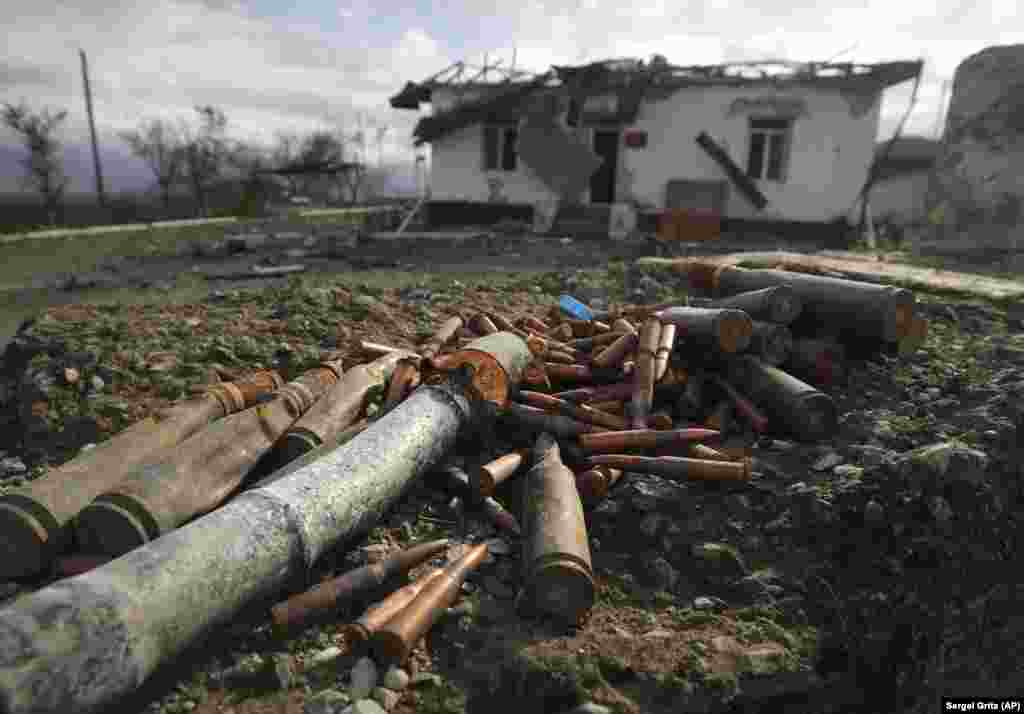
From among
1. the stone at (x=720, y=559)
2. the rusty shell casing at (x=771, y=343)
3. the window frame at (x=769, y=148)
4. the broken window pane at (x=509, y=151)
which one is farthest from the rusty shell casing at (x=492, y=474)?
the broken window pane at (x=509, y=151)

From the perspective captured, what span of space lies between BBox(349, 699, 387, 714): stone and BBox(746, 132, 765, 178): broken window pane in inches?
623

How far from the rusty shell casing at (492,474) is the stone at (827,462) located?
1.74 m

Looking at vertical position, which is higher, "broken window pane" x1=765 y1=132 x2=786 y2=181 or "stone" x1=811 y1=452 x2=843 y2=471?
"broken window pane" x1=765 y1=132 x2=786 y2=181

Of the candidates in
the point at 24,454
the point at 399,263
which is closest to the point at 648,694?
the point at 24,454

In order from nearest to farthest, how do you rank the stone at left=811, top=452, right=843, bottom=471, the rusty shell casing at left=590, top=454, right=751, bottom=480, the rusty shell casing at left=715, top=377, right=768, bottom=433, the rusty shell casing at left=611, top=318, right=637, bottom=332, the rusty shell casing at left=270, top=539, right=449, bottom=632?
the rusty shell casing at left=270, top=539, right=449, bottom=632 < the rusty shell casing at left=590, top=454, right=751, bottom=480 < the stone at left=811, top=452, right=843, bottom=471 < the rusty shell casing at left=715, top=377, right=768, bottom=433 < the rusty shell casing at left=611, top=318, right=637, bottom=332

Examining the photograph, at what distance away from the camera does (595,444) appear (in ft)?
Answer: 11.5

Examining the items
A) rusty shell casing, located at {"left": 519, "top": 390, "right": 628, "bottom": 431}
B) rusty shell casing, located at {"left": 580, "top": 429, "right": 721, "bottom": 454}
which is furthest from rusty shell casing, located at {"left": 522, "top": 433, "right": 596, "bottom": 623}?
rusty shell casing, located at {"left": 519, "top": 390, "right": 628, "bottom": 431}

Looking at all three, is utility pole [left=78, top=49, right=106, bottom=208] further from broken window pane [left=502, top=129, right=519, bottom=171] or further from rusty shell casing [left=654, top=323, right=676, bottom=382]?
rusty shell casing [left=654, top=323, right=676, bottom=382]

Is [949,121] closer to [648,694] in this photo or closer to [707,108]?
[707,108]

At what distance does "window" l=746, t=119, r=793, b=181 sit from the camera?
14.9 meters

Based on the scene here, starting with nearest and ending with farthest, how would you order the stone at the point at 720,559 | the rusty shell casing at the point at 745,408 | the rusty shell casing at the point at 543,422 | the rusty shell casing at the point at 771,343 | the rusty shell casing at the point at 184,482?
the rusty shell casing at the point at 184,482
the stone at the point at 720,559
the rusty shell casing at the point at 543,422
the rusty shell casing at the point at 745,408
the rusty shell casing at the point at 771,343

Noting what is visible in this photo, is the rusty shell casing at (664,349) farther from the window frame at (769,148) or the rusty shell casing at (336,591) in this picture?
A: the window frame at (769,148)

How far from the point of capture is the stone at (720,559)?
9.30 ft

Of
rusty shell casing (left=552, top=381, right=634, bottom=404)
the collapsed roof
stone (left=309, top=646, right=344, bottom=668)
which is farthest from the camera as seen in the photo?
the collapsed roof
